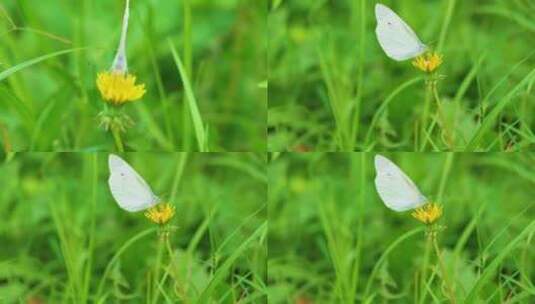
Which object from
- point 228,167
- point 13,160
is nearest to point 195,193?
point 228,167

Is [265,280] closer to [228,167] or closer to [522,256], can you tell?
[228,167]

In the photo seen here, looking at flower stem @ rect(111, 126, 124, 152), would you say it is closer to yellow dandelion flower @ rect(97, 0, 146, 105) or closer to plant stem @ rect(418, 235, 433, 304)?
yellow dandelion flower @ rect(97, 0, 146, 105)

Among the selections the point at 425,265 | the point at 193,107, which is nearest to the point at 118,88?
the point at 193,107

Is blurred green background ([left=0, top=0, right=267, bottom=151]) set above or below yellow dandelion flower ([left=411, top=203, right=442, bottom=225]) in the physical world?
above

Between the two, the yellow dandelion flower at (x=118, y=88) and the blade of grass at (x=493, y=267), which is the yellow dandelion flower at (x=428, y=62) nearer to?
the blade of grass at (x=493, y=267)

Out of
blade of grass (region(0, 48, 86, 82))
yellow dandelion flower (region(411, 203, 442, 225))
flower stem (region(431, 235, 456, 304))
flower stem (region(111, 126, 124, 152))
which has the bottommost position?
flower stem (region(431, 235, 456, 304))

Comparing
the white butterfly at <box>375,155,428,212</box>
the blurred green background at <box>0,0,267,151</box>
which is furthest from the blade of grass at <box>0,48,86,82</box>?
the white butterfly at <box>375,155,428,212</box>

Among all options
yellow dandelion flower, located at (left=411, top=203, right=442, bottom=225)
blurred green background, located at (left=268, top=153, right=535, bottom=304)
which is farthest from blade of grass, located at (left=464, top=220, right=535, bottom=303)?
yellow dandelion flower, located at (left=411, top=203, right=442, bottom=225)
